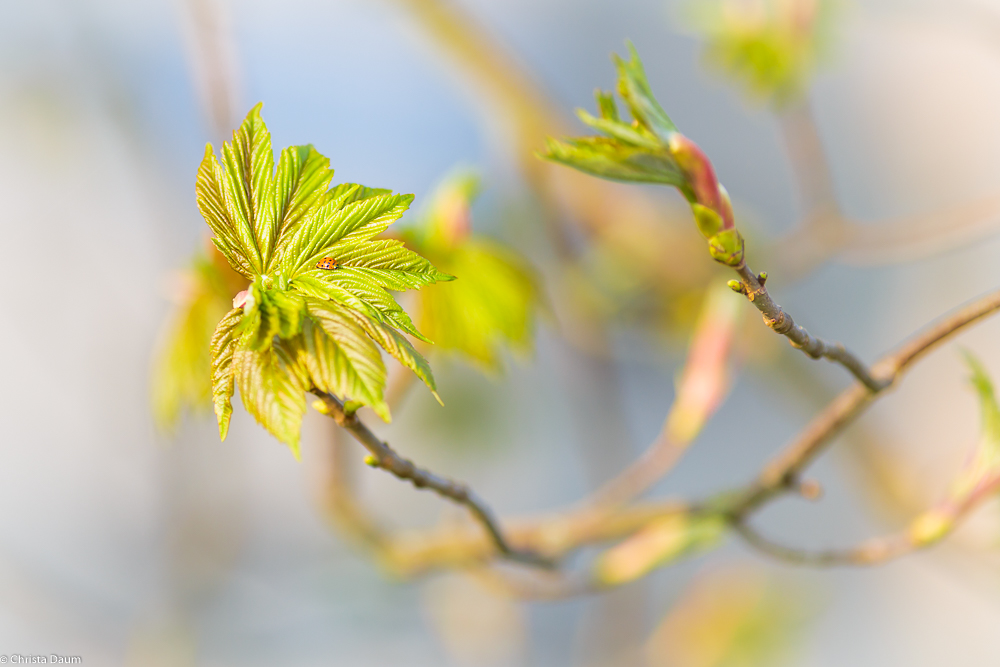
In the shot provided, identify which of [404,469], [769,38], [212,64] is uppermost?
[769,38]

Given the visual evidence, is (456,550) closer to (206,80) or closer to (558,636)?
(206,80)

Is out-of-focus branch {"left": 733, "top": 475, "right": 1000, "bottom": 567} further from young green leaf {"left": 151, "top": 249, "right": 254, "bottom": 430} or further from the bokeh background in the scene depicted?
the bokeh background

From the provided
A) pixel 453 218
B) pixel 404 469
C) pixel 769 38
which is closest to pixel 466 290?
pixel 453 218

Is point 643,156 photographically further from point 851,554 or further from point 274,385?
point 851,554

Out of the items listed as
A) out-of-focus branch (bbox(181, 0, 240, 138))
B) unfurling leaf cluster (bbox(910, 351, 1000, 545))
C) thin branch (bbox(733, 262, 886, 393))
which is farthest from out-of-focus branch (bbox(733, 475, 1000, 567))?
out-of-focus branch (bbox(181, 0, 240, 138))

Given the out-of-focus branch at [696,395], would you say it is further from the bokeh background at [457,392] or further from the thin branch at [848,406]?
the bokeh background at [457,392]

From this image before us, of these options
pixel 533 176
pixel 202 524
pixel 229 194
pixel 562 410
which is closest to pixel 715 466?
pixel 562 410
